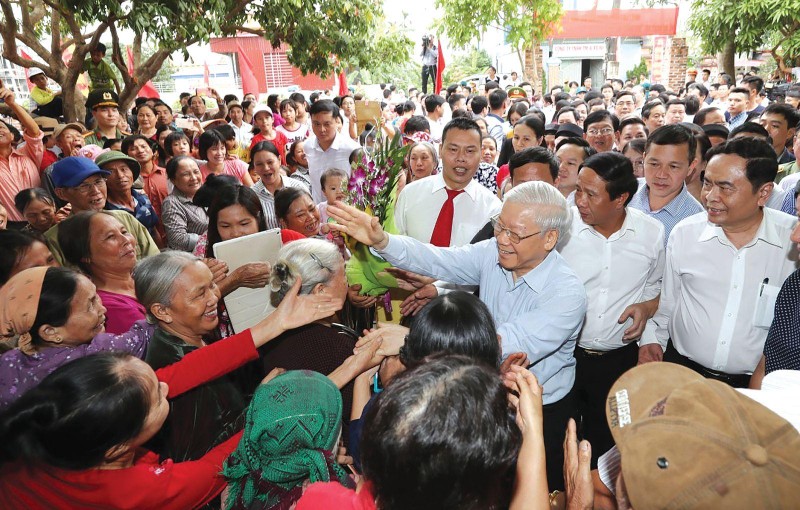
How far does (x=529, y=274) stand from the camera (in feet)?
7.29

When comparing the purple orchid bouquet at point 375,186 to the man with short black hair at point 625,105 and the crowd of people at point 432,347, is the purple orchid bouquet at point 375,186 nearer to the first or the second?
the crowd of people at point 432,347

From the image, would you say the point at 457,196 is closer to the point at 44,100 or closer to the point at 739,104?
the point at 739,104

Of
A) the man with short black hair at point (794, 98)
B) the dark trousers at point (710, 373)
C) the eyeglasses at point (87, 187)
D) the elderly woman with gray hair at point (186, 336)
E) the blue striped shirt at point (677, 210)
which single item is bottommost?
the dark trousers at point (710, 373)

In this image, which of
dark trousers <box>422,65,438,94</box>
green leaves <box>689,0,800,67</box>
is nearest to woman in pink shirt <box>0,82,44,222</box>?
dark trousers <box>422,65,438,94</box>

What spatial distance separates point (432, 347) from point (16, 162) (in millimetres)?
5321

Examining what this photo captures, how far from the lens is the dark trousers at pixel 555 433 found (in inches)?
92.4

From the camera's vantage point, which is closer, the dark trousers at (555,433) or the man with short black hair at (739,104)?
the dark trousers at (555,433)

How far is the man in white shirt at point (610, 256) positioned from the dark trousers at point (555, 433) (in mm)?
624

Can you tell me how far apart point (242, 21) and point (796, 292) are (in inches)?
309

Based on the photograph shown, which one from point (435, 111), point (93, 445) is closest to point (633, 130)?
point (435, 111)

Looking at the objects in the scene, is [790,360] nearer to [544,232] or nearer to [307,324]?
[544,232]

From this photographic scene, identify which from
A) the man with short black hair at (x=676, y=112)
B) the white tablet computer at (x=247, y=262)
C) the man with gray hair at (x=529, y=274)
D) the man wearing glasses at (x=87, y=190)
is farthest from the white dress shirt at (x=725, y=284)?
the man with short black hair at (x=676, y=112)

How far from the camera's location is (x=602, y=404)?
2.95 meters

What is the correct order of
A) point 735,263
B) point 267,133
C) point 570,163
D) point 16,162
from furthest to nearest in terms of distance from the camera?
1. point 267,133
2. point 16,162
3. point 570,163
4. point 735,263
